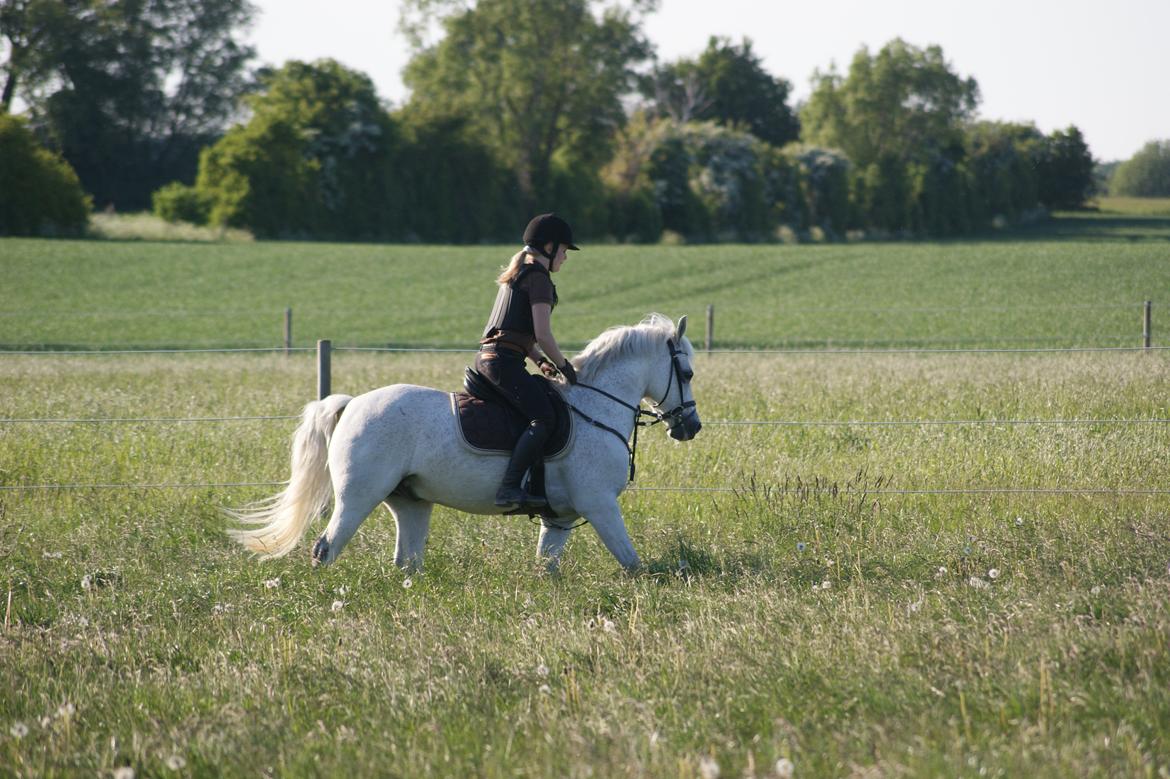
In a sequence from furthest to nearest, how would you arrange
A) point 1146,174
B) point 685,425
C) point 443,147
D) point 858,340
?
1. point 1146,174
2. point 443,147
3. point 858,340
4. point 685,425

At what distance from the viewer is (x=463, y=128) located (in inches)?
2475

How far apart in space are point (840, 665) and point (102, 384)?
14.5 metres

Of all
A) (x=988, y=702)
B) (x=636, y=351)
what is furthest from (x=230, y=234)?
(x=988, y=702)

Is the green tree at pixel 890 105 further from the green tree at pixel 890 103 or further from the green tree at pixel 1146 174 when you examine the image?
the green tree at pixel 1146 174

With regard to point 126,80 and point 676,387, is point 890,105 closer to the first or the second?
point 126,80

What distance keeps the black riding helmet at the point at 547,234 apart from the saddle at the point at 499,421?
794 mm

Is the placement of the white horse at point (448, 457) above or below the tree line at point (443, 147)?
below

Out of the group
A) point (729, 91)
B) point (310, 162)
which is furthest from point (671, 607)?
point (729, 91)

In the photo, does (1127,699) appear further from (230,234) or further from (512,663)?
(230,234)

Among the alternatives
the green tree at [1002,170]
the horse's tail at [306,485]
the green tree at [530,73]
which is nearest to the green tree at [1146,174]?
the green tree at [1002,170]

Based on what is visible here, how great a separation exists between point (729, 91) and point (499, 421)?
94.4 metres

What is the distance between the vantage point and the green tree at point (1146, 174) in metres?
65.4

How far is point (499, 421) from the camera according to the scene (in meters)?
6.86

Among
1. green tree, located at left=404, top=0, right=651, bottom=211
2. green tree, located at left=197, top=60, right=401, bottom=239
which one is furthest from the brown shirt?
green tree, located at left=404, top=0, right=651, bottom=211
